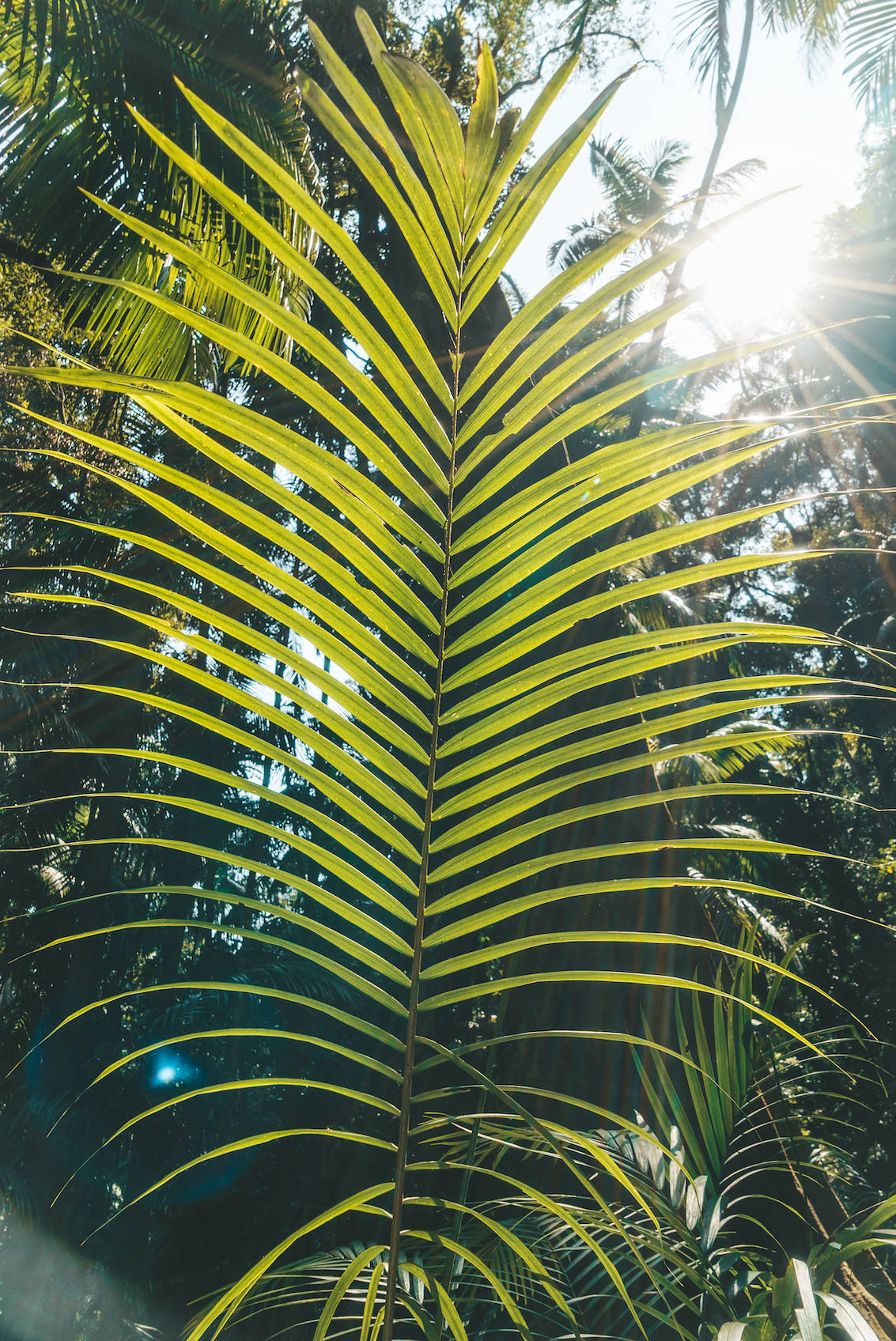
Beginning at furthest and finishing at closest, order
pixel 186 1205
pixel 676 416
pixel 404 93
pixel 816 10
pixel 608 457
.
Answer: pixel 676 416
pixel 186 1205
pixel 816 10
pixel 608 457
pixel 404 93

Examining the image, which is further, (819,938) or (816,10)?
(819,938)

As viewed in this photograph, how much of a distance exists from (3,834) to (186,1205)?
435 centimetres

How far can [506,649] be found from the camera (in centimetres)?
89

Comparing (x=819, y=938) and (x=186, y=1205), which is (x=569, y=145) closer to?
(x=186, y=1205)

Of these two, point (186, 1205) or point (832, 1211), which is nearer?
point (832, 1211)

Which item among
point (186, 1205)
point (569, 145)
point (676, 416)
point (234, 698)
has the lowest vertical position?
point (186, 1205)

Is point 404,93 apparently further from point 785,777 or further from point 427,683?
point 785,777

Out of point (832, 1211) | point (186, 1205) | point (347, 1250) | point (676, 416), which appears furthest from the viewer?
point (676, 416)

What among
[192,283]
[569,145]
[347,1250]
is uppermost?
[192,283]

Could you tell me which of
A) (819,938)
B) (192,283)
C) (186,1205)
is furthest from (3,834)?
(819,938)

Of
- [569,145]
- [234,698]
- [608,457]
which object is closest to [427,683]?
[234,698]

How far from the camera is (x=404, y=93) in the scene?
0.73 metres

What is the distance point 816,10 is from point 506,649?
9159mm

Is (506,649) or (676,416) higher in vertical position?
(676,416)
